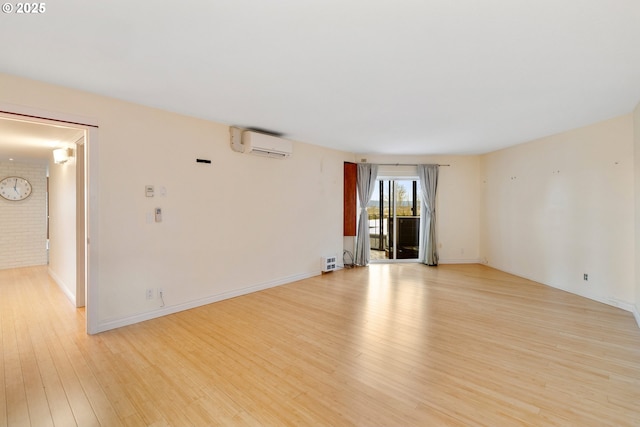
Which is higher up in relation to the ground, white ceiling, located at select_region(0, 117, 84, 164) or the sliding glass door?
white ceiling, located at select_region(0, 117, 84, 164)

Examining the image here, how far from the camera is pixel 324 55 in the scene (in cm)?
205

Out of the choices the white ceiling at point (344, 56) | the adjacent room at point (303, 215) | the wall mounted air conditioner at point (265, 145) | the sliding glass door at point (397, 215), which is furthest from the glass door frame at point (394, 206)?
the white ceiling at point (344, 56)

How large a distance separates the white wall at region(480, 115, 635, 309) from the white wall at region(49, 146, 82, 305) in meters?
7.14

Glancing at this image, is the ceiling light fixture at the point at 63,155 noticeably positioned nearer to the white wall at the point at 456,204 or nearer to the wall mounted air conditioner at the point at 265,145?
the wall mounted air conditioner at the point at 265,145

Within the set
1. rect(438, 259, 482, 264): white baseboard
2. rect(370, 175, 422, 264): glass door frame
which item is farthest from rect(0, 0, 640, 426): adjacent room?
rect(370, 175, 422, 264): glass door frame

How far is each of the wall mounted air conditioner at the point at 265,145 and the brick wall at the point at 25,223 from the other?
17.9 ft

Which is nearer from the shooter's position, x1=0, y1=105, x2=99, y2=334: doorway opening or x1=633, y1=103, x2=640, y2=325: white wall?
x1=0, y1=105, x2=99, y2=334: doorway opening

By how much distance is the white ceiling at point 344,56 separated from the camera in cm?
159

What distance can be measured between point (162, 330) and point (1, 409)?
3.87 feet

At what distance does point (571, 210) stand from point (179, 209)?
18.4 ft

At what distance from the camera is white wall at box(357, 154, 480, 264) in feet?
20.1

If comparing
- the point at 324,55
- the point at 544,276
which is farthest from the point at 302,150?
the point at 544,276

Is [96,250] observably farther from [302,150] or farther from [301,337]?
[302,150]

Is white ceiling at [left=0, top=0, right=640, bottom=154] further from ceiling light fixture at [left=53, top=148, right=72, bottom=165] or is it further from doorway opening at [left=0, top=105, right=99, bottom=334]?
ceiling light fixture at [left=53, top=148, right=72, bottom=165]
